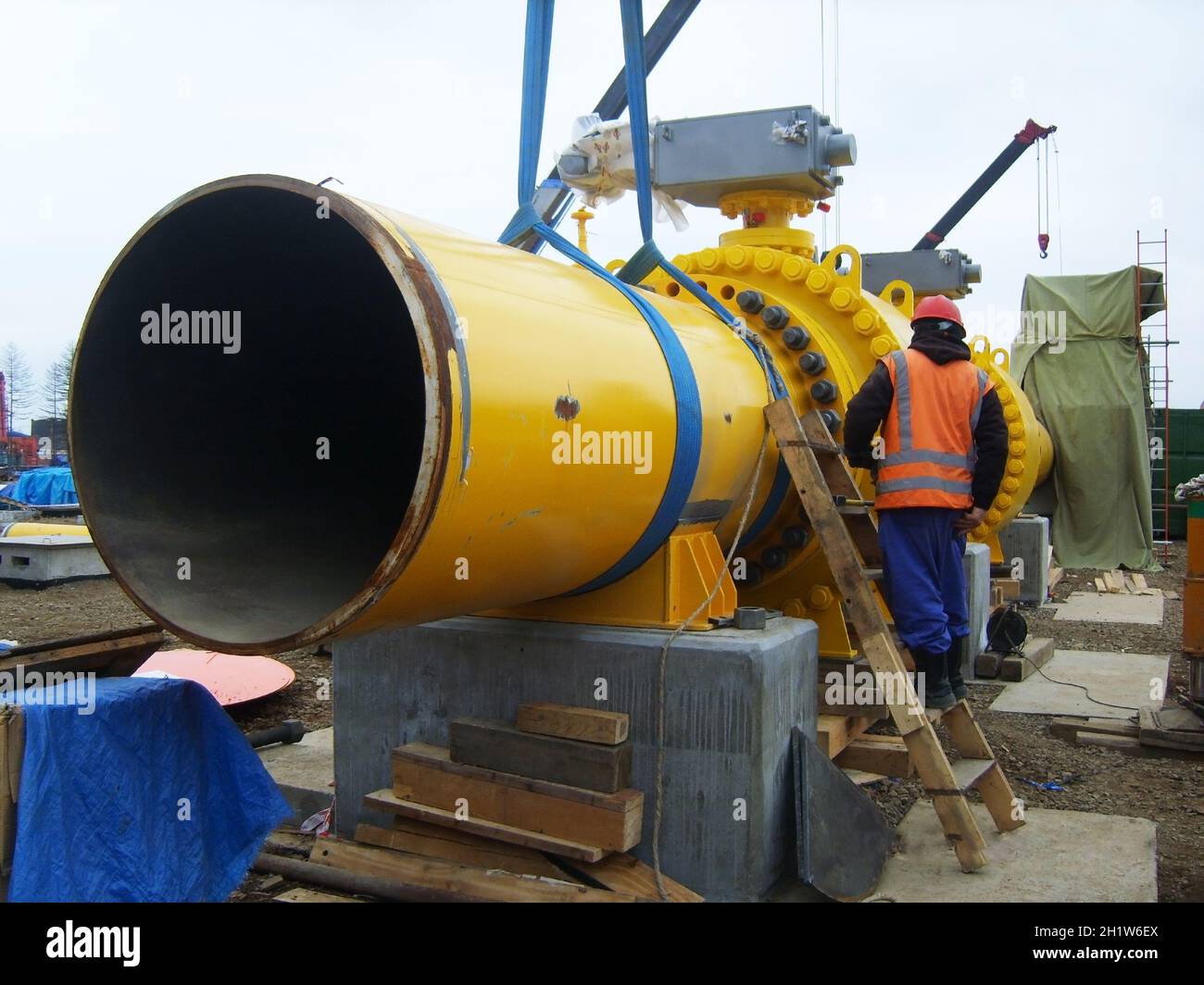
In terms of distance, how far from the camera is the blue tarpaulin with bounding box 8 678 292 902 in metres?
3.19

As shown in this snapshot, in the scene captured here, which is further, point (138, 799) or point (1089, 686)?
point (1089, 686)

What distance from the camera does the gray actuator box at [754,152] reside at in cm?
480

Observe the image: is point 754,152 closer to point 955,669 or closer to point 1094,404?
point 955,669

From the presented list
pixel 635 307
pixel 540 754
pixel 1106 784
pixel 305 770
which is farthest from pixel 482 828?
pixel 1106 784

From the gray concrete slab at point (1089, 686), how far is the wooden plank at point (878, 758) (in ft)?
8.26

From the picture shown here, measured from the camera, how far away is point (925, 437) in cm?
395

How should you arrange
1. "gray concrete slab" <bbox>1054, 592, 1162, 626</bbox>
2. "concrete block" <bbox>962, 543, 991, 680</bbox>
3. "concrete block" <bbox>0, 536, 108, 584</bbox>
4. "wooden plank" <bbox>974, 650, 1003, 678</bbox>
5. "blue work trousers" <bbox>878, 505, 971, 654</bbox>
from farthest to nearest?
"concrete block" <bbox>0, 536, 108, 584</bbox> → "gray concrete slab" <bbox>1054, 592, 1162, 626</bbox> → "wooden plank" <bbox>974, 650, 1003, 678</bbox> → "concrete block" <bbox>962, 543, 991, 680</bbox> → "blue work trousers" <bbox>878, 505, 971, 654</bbox>

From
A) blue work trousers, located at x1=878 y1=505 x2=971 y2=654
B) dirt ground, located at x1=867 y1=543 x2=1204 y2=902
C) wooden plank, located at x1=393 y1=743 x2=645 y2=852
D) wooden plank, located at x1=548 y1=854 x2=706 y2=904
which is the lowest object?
dirt ground, located at x1=867 y1=543 x2=1204 y2=902

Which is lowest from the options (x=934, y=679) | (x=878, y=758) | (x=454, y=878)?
(x=454, y=878)

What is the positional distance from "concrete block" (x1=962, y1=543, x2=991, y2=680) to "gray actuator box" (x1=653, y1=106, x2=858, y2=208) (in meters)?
2.14

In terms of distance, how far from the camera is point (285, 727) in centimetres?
529

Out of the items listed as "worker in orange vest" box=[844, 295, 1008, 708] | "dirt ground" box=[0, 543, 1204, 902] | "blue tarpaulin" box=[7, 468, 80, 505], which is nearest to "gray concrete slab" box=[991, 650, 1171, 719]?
"dirt ground" box=[0, 543, 1204, 902]

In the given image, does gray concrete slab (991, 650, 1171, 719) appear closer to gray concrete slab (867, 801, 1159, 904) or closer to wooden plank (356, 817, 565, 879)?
gray concrete slab (867, 801, 1159, 904)

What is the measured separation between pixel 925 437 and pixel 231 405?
7.59ft
